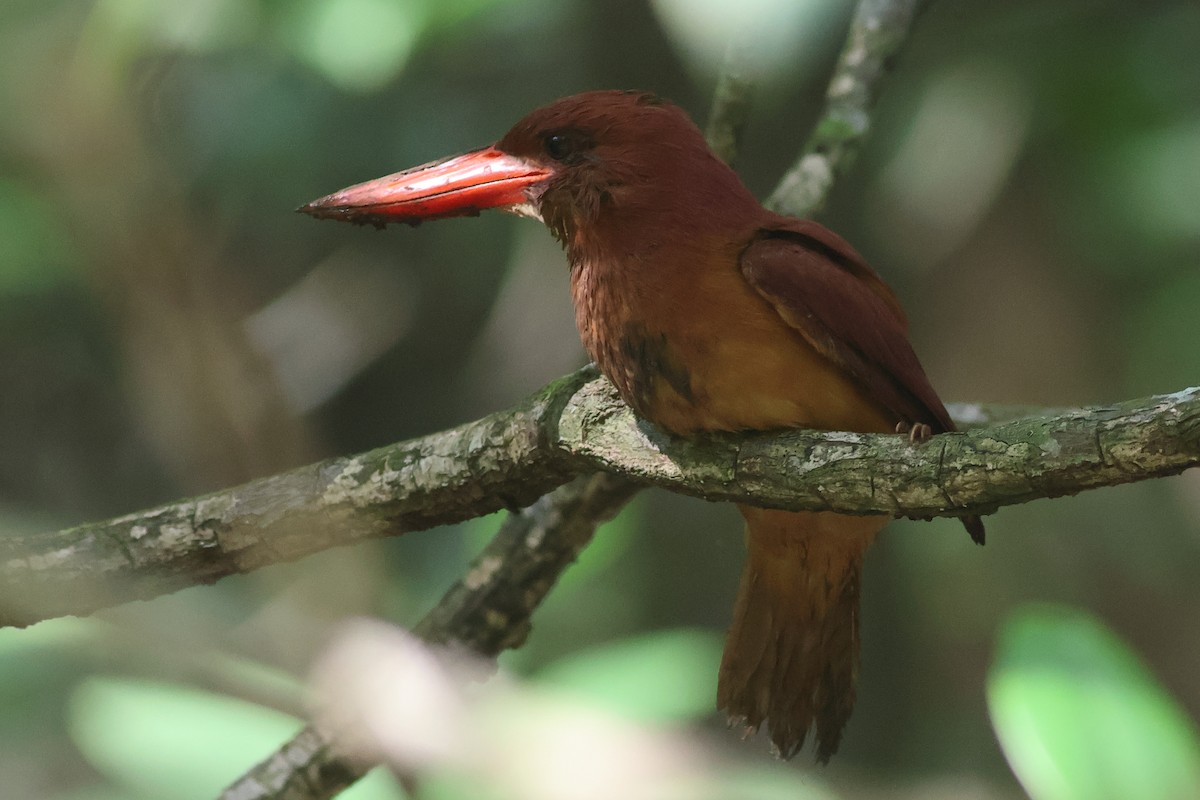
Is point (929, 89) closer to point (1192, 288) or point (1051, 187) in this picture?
point (1051, 187)

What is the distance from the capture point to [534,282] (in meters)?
3.80

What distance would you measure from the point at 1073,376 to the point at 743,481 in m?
2.55

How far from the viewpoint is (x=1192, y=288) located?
3.35 m

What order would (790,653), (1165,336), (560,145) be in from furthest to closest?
(1165,336) → (790,653) → (560,145)

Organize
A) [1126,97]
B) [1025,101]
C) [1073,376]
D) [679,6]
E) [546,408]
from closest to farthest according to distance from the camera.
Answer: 1. [546,408]
2. [679,6]
3. [1126,97]
4. [1025,101]
5. [1073,376]

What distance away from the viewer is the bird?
1.54 metres

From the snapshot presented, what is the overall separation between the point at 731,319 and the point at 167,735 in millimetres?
1226

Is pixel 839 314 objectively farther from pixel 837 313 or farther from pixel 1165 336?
pixel 1165 336

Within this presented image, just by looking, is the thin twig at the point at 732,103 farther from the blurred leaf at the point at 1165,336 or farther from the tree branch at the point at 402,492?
the blurred leaf at the point at 1165,336

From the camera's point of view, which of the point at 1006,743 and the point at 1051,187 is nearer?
the point at 1006,743

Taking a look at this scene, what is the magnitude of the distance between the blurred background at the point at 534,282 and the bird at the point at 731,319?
19.9 inches

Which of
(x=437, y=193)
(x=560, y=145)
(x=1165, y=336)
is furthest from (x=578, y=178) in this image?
(x=1165, y=336)

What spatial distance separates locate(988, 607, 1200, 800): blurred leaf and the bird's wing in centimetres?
35

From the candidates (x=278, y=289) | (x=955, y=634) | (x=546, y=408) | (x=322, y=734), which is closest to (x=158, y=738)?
(x=322, y=734)
